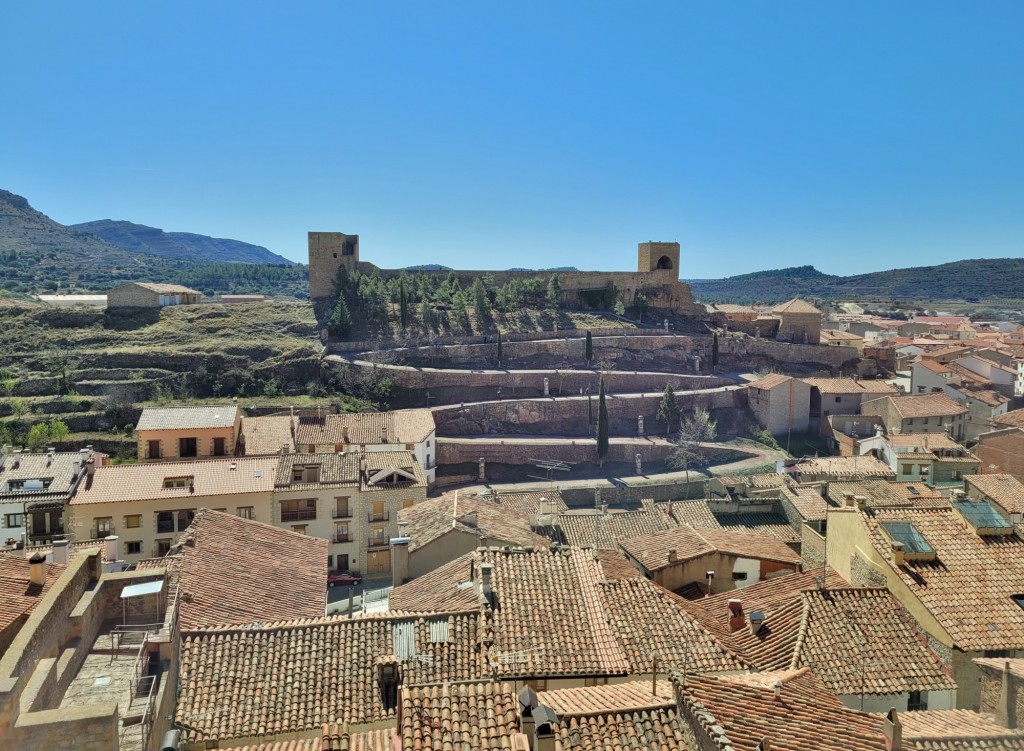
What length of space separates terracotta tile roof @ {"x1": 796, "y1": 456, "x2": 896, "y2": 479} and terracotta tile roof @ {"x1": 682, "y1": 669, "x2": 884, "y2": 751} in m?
22.0

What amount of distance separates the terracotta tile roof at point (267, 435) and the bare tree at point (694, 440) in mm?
20420

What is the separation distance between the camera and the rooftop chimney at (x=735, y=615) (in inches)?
454

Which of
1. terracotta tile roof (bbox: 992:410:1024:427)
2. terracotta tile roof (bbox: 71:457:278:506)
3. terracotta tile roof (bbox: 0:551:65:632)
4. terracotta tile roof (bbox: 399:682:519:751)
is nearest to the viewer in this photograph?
terracotta tile roof (bbox: 399:682:519:751)

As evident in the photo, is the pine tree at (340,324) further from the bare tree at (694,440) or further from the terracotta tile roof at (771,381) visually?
the terracotta tile roof at (771,381)

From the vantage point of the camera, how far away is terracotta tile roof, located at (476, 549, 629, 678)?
9.44 meters

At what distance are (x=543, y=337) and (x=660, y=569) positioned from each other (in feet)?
138

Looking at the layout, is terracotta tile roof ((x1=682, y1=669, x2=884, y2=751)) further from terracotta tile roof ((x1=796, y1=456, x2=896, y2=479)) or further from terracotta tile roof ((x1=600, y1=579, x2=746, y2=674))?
terracotta tile roof ((x1=796, y1=456, x2=896, y2=479))

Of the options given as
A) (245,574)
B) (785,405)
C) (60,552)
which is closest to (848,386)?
(785,405)

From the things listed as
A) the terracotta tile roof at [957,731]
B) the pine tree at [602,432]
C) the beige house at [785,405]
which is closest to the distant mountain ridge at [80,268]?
the pine tree at [602,432]

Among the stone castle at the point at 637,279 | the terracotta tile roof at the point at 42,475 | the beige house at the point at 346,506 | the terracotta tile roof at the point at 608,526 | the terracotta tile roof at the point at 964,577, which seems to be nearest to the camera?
the terracotta tile roof at the point at 964,577

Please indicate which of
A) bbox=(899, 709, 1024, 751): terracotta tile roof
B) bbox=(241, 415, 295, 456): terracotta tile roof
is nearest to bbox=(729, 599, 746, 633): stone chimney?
bbox=(899, 709, 1024, 751): terracotta tile roof

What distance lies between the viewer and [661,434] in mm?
46000

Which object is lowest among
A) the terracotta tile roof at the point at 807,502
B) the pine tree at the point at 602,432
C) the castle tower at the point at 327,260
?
the pine tree at the point at 602,432

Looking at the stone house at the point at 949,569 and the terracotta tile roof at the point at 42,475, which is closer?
the stone house at the point at 949,569
